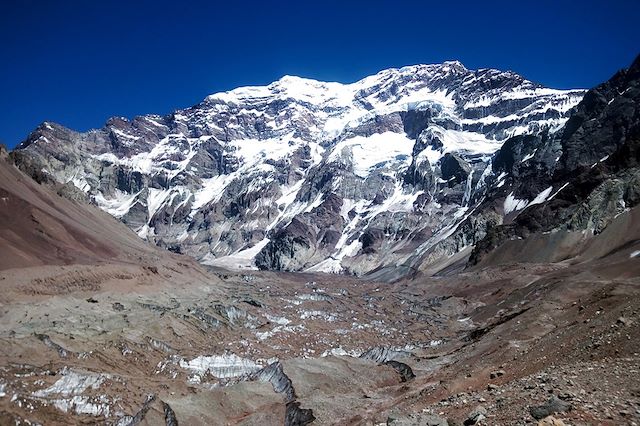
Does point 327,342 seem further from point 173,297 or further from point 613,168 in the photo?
point 613,168

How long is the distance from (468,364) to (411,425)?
71.1 feet

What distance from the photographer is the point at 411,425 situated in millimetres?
22219

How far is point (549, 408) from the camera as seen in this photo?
63.1 ft

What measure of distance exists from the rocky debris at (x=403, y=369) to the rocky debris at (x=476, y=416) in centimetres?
2451

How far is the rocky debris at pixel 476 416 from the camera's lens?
21142 mm

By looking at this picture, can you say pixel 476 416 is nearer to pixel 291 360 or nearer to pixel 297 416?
pixel 297 416

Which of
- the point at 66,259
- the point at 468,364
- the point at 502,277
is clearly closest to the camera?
the point at 468,364

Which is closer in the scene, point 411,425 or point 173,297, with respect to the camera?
point 411,425

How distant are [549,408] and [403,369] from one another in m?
31.0

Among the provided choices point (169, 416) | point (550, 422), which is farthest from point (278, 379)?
point (550, 422)

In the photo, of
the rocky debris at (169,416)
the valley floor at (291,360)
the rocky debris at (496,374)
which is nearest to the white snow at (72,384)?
the valley floor at (291,360)

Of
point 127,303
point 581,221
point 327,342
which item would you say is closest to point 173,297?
point 127,303

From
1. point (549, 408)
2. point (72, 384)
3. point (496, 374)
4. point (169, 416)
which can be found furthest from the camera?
point (72, 384)

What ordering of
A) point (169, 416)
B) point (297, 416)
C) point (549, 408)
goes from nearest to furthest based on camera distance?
point (549, 408), point (297, 416), point (169, 416)
